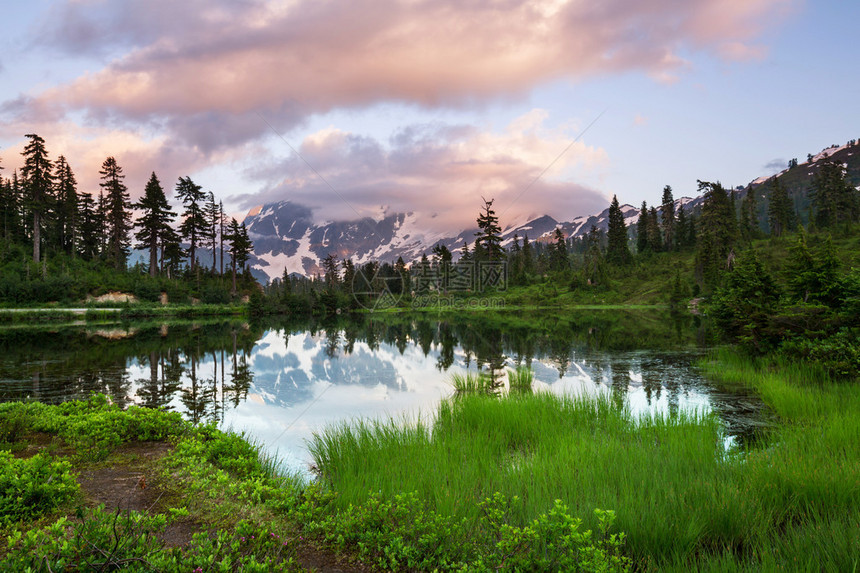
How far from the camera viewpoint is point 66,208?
6406 cm

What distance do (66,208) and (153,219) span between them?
1422cm

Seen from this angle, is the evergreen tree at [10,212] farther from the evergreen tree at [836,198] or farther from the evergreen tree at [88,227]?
the evergreen tree at [836,198]

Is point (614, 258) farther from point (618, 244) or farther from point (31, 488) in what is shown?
point (31, 488)

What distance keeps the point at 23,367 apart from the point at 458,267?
87.2m

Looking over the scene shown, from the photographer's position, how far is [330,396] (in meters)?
14.1

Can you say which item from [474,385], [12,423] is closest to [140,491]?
[12,423]

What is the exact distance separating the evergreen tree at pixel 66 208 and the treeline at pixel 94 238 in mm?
121

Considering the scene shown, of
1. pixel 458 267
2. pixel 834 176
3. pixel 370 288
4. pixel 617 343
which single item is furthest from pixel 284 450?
pixel 834 176

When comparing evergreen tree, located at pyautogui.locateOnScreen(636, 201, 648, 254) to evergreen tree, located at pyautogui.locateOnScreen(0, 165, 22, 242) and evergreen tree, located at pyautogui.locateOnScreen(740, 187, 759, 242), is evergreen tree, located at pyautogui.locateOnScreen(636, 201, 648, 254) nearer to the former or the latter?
evergreen tree, located at pyautogui.locateOnScreen(740, 187, 759, 242)

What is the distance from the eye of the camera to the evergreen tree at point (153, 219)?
62812mm

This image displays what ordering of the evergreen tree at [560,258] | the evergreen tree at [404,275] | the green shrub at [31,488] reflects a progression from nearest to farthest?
the green shrub at [31,488] → the evergreen tree at [404,275] → the evergreen tree at [560,258]

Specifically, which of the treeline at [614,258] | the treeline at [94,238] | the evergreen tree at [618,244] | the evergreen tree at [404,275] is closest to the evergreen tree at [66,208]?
the treeline at [94,238]

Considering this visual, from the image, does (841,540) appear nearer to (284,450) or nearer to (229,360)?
(284,450)

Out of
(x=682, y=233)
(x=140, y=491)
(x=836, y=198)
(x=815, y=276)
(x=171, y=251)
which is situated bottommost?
(x=140, y=491)
